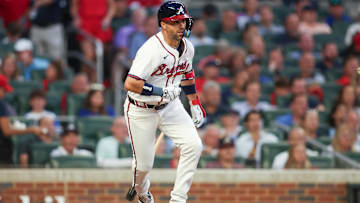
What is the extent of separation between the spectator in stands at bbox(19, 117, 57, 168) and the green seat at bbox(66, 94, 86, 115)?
0.56 meters

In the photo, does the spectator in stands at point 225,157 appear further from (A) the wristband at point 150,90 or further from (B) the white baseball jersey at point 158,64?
(A) the wristband at point 150,90

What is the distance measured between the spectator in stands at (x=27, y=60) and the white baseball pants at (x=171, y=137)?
16.3 ft

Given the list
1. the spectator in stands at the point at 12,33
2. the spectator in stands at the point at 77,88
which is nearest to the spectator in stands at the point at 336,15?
the spectator in stands at the point at 77,88

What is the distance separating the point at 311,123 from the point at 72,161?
3225mm

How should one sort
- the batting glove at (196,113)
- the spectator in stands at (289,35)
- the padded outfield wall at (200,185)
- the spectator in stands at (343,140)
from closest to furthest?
the batting glove at (196,113) < the padded outfield wall at (200,185) < the spectator in stands at (343,140) < the spectator in stands at (289,35)

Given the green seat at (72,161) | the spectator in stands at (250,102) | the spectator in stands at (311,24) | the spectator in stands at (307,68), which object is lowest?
the green seat at (72,161)

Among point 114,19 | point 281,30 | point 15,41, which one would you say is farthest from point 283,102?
point 15,41

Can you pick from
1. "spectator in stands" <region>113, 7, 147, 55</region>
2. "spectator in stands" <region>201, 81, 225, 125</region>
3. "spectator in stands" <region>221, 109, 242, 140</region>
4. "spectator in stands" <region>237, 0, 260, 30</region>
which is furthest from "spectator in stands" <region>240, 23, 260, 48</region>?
"spectator in stands" <region>221, 109, 242, 140</region>

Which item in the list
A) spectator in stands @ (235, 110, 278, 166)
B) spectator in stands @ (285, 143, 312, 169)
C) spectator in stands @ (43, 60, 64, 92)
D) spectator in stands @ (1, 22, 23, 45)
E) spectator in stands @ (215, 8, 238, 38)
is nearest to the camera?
spectator in stands @ (285, 143, 312, 169)

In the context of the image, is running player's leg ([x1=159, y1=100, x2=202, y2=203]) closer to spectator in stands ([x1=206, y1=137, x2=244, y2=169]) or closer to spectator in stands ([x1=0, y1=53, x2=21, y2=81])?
spectator in stands ([x1=206, y1=137, x2=244, y2=169])

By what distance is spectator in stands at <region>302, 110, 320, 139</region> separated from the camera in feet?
30.4

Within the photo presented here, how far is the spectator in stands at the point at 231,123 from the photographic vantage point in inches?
356

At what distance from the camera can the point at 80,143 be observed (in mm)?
8633

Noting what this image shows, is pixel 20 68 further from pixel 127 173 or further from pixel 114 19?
pixel 127 173
